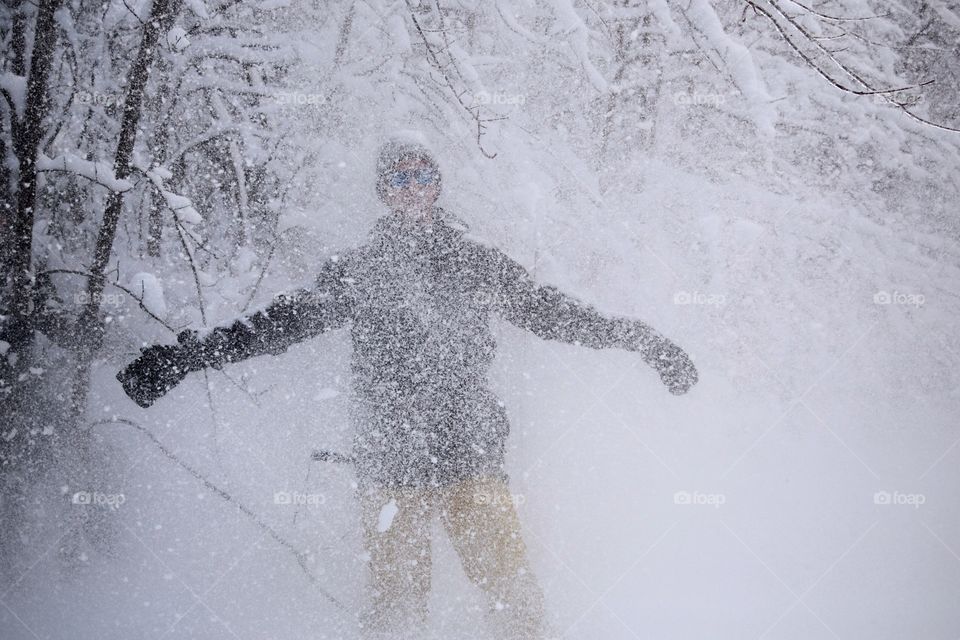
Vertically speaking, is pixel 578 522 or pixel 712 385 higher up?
pixel 712 385

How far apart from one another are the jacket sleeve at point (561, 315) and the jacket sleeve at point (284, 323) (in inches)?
22.0

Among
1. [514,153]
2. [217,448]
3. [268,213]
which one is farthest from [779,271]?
[217,448]

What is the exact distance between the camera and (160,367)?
6.29 feet

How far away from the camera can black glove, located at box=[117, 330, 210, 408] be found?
1.91m

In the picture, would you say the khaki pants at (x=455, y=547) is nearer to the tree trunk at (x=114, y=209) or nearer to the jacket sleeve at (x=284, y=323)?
the jacket sleeve at (x=284, y=323)

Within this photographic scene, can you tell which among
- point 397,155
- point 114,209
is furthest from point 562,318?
point 114,209

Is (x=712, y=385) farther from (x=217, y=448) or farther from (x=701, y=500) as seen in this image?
(x=217, y=448)

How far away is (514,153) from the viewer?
2.69 m

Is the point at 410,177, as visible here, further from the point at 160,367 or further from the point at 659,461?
the point at 659,461

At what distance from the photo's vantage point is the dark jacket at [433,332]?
2000 millimetres

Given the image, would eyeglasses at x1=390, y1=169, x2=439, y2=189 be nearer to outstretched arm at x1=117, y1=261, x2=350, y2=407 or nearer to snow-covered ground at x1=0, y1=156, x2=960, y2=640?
outstretched arm at x1=117, y1=261, x2=350, y2=407

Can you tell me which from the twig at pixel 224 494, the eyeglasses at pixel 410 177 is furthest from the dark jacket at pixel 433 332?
the twig at pixel 224 494

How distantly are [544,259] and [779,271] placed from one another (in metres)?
1.32

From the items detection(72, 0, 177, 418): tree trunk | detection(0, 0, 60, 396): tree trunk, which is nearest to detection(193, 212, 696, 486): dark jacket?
detection(72, 0, 177, 418): tree trunk
